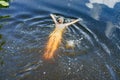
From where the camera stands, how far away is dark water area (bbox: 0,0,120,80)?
20.4 feet

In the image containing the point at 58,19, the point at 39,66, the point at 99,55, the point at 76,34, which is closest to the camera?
the point at 39,66

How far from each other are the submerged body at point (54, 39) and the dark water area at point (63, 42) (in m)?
0.13

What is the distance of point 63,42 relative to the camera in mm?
Answer: 7316

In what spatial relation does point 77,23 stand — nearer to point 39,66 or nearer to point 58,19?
point 58,19

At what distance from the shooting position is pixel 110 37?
789cm

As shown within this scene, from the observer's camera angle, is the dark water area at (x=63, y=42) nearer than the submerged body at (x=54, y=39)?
Yes

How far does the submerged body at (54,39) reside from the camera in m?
6.69

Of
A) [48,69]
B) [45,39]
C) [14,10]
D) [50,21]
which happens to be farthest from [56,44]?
[14,10]

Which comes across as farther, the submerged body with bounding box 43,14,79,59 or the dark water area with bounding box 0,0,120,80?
the submerged body with bounding box 43,14,79,59

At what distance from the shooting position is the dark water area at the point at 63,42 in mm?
6203

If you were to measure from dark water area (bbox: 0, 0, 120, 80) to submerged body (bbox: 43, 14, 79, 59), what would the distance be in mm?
131

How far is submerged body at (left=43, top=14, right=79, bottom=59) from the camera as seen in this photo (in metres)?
6.69

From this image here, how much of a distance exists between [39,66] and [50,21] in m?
2.46

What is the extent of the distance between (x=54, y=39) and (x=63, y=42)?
269 millimetres
